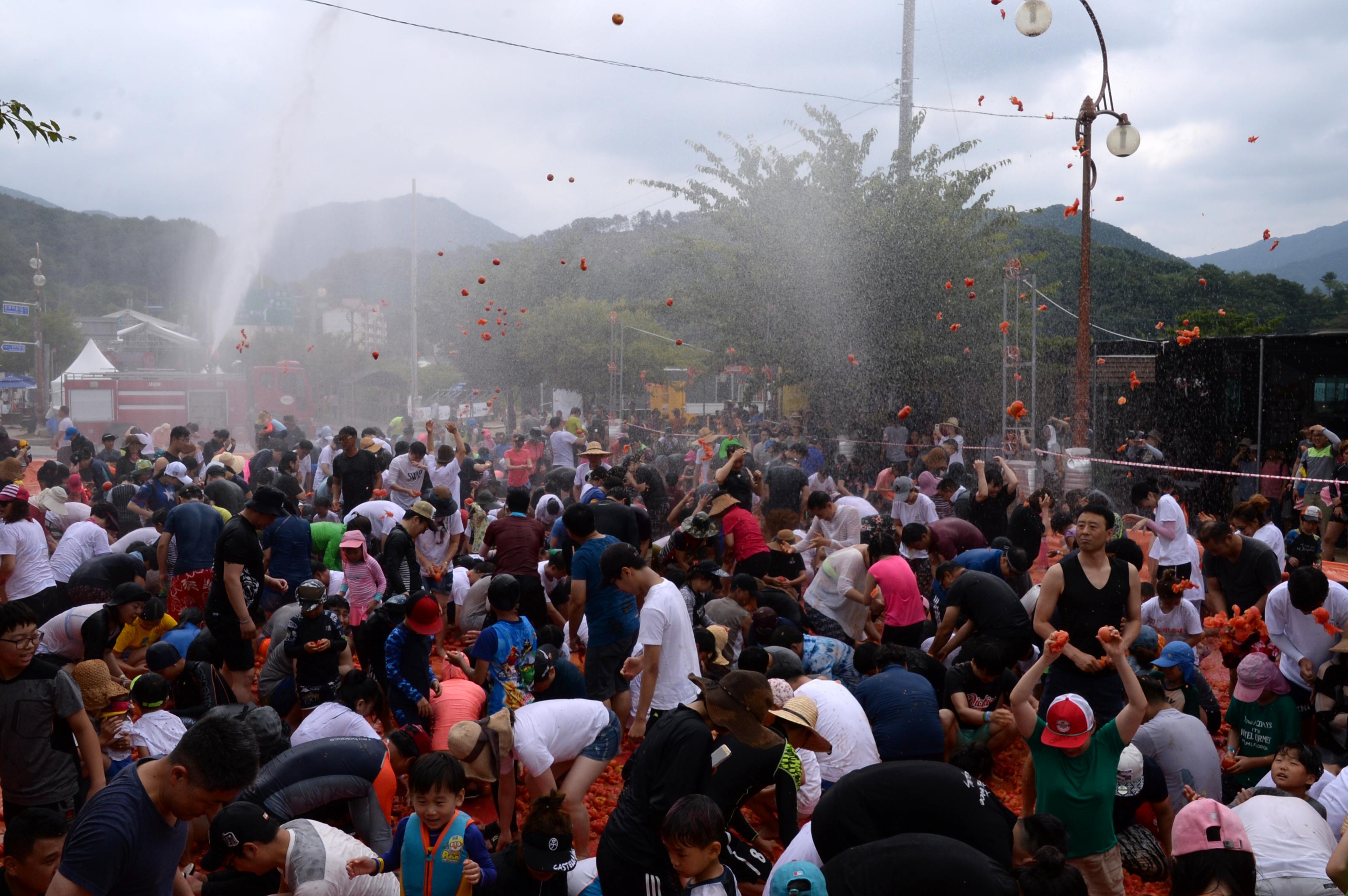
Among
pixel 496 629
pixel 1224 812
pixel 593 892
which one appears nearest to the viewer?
pixel 1224 812

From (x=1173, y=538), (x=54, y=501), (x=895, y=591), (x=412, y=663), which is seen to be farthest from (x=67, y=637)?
(x=1173, y=538)

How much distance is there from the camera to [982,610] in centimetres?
682

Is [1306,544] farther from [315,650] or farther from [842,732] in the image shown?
[315,650]

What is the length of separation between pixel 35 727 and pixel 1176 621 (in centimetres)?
724

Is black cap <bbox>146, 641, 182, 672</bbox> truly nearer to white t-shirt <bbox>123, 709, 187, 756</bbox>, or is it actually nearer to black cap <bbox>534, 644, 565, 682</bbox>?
white t-shirt <bbox>123, 709, 187, 756</bbox>

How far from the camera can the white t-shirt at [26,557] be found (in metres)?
7.67

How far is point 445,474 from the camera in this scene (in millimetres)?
12031

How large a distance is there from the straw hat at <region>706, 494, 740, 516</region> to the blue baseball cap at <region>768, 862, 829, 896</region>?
5.44m

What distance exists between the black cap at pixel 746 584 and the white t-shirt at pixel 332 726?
9.77 ft

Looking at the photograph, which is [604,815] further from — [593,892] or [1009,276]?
[1009,276]

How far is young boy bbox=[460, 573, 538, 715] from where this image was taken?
582 centimetres

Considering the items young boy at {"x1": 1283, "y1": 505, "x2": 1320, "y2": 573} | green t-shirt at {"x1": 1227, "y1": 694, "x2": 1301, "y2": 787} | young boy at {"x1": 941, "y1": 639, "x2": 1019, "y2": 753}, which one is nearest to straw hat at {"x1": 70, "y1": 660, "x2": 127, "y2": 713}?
young boy at {"x1": 941, "y1": 639, "x2": 1019, "y2": 753}

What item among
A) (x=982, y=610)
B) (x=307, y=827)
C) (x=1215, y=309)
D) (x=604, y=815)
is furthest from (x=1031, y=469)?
(x=1215, y=309)

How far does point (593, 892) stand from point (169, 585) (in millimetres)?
5477
